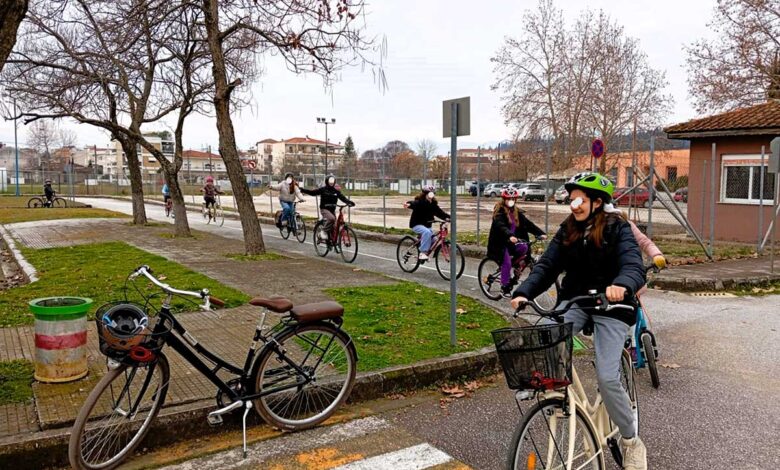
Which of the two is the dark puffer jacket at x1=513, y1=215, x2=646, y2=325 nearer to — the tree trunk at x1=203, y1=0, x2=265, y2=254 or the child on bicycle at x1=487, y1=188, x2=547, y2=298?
the child on bicycle at x1=487, y1=188, x2=547, y2=298

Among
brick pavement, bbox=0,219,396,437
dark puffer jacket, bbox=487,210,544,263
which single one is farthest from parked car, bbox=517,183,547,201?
dark puffer jacket, bbox=487,210,544,263

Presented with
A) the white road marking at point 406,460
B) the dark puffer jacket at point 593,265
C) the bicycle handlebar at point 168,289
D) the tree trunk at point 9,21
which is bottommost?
the white road marking at point 406,460

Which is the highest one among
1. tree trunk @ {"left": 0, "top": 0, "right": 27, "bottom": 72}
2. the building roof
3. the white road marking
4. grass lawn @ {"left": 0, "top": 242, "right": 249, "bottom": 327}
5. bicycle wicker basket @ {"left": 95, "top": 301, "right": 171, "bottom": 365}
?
the building roof

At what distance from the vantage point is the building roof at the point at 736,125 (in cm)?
1677

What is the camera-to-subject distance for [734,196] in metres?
17.8

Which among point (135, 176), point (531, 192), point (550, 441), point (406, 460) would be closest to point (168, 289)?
point (406, 460)

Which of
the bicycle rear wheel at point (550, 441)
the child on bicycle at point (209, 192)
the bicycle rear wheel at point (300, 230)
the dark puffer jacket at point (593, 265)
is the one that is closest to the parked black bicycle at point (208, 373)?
the dark puffer jacket at point (593, 265)

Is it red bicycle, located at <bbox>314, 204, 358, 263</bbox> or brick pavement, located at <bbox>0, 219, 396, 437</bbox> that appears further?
red bicycle, located at <bbox>314, 204, 358, 263</bbox>

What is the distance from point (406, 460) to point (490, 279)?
5.58 metres

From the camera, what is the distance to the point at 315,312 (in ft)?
14.5

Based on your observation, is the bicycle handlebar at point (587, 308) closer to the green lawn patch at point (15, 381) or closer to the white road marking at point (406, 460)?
the white road marking at point (406, 460)

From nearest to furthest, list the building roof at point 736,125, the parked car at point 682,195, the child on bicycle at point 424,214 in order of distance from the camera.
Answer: the child on bicycle at point 424,214, the building roof at point 736,125, the parked car at point 682,195

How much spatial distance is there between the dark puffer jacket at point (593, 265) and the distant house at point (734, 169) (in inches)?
588

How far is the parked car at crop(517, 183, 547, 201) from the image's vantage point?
1969 inches
